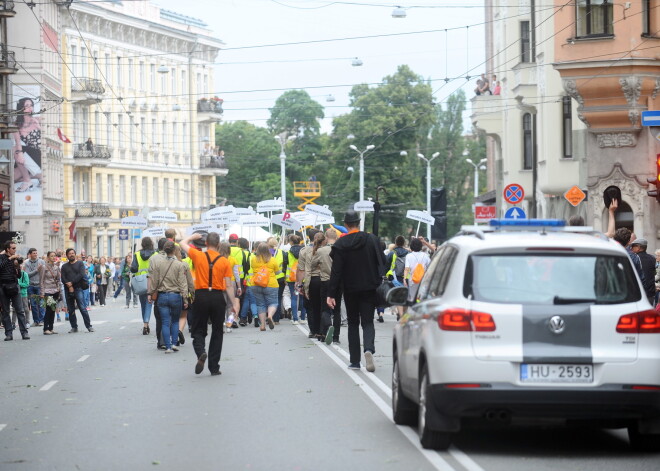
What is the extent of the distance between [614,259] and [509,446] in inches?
65.3

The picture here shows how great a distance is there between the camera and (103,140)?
8812cm

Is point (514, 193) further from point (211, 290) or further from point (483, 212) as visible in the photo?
point (211, 290)

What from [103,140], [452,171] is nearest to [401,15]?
[103,140]

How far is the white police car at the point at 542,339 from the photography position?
399 inches

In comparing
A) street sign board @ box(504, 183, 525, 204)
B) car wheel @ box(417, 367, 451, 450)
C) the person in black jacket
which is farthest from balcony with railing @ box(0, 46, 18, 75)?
car wheel @ box(417, 367, 451, 450)

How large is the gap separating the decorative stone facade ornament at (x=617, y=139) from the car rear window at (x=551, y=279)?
29.9m

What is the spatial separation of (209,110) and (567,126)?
5633 centimetres

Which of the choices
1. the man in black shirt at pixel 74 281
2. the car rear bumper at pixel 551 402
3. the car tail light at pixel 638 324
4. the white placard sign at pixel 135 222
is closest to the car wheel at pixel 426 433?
the car rear bumper at pixel 551 402

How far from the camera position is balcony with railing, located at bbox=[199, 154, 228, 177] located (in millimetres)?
101469

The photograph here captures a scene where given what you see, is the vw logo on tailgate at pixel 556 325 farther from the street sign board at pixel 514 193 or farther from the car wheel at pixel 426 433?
the street sign board at pixel 514 193

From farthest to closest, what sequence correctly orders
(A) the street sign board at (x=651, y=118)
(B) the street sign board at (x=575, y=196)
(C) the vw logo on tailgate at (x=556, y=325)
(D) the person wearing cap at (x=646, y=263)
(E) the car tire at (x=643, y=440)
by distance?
(B) the street sign board at (x=575, y=196) < (A) the street sign board at (x=651, y=118) < (D) the person wearing cap at (x=646, y=263) < (E) the car tire at (x=643, y=440) < (C) the vw logo on tailgate at (x=556, y=325)

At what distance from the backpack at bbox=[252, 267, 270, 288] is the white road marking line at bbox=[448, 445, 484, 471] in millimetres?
17195

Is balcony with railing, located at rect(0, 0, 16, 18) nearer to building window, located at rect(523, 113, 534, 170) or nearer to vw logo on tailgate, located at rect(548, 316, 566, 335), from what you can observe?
building window, located at rect(523, 113, 534, 170)

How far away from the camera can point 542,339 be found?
10180 millimetres
